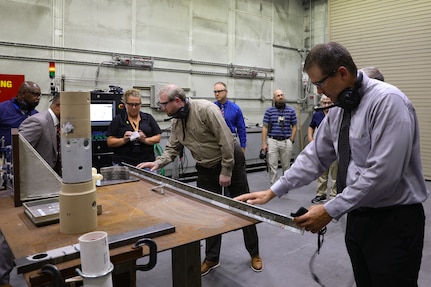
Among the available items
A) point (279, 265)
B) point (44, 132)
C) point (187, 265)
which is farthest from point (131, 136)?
point (187, 265)

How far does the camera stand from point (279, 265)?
2.79m

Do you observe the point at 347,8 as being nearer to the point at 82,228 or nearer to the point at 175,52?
the point at 175,52

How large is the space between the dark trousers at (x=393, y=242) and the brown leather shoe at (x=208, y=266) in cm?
153

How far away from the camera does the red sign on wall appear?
4172 millimetres

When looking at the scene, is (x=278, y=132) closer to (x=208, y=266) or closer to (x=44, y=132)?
(x=208, y=266)

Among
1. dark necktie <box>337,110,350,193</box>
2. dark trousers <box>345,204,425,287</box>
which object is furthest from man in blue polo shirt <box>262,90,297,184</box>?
dark trousers <box>345,204,425,287</box>

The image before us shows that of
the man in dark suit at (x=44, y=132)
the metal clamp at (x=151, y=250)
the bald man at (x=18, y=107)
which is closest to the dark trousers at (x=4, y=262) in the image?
the man in dark suit at (x=44, y=132)

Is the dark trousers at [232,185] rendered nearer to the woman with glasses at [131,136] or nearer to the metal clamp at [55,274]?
the woman with glasses at [131,136]

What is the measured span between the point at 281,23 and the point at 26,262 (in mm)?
7510

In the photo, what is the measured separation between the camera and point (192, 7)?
241 inches

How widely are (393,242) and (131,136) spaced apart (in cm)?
241

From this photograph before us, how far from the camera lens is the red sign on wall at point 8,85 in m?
4.17

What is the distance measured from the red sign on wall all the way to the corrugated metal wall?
581cm

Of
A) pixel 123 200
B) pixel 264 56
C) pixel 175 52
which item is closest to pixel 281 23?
pixel 264 56
